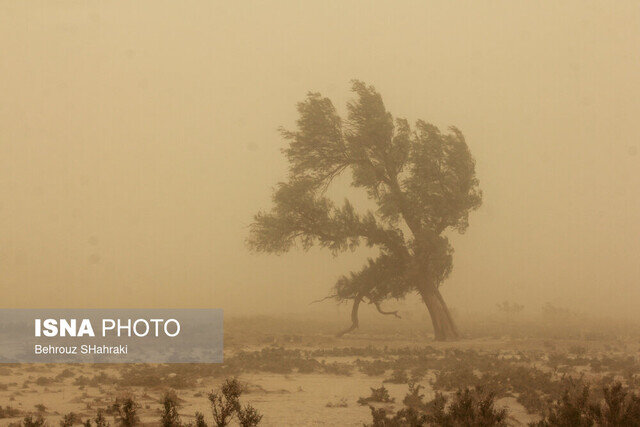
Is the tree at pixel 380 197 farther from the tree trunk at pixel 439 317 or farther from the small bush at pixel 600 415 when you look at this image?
the small bush at pixel 600 415

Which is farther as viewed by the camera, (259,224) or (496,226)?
(496,226)

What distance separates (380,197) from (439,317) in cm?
721

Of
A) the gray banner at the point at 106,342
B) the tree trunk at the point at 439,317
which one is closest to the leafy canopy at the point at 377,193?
the tree trunk at the point at 439,317

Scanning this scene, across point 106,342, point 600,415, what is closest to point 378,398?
point 600,415

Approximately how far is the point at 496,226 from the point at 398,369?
156299 mm

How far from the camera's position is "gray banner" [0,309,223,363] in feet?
77.9

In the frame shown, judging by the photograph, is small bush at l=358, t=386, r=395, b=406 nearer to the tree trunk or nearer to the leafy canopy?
the leafy canopy

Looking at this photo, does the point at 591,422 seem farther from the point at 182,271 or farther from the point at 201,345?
the point at 182,271

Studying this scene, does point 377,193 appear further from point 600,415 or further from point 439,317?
point 600,415

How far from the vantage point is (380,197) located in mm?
33688

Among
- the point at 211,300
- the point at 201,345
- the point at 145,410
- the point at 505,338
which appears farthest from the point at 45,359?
the point at 211,300

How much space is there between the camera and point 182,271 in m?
115

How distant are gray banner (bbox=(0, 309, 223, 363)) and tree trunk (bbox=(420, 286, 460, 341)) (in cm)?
1126

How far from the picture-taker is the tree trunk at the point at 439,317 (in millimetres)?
32594
